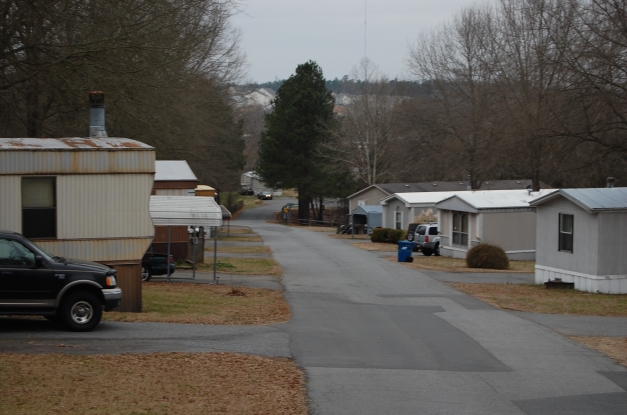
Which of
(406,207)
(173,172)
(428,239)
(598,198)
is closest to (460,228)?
(428,239)

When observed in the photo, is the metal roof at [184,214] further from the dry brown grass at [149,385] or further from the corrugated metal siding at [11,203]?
the dry brown grass at [149,385]

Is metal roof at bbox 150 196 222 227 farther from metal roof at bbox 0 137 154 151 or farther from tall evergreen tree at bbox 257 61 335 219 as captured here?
tall evergreen tree at bbox 257 61 335 219

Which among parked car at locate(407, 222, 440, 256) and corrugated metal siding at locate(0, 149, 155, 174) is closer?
corrugated metal siding at locate(0, 149, 155, 174)

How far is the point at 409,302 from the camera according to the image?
778 inches

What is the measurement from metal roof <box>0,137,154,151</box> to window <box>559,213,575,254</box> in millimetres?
14075

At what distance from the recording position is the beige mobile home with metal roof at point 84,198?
14.2 m

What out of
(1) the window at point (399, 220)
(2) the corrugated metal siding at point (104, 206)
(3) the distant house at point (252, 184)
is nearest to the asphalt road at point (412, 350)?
(2) the corrugated metal siding at point (104, 206)

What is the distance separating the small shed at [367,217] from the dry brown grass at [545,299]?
32.1m

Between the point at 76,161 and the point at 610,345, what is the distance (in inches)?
415

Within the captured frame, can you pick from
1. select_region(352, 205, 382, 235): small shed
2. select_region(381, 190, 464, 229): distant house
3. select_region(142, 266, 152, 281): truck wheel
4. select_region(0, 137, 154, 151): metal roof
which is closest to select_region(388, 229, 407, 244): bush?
select_region(381, 190, 464, 229): distant house

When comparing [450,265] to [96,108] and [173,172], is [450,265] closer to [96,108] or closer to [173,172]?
[173,172]

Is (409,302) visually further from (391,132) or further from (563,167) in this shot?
(391,132)

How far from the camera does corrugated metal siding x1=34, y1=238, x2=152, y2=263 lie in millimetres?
14617

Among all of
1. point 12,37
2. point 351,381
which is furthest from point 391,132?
point 351,381
